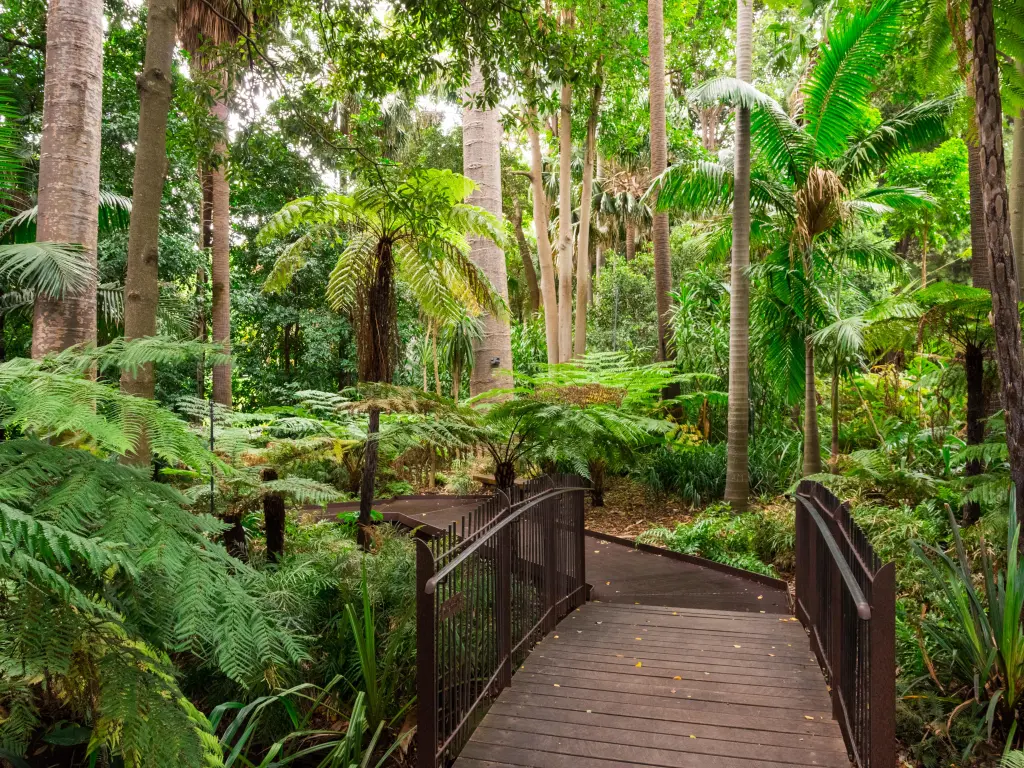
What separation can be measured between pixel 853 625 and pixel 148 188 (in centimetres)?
473

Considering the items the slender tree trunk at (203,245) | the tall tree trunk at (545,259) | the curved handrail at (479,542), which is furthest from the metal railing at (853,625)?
the slender tree trunk at (203,245)

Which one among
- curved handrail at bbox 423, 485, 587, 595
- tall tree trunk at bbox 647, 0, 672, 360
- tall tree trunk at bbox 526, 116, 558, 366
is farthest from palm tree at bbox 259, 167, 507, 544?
tall tree trunk at bbox 526, 116, 558, 366

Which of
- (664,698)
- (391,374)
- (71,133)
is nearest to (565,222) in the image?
(391,374)

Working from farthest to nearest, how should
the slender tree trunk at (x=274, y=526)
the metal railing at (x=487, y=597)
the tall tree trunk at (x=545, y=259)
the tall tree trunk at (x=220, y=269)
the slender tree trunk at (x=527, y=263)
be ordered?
the slender tree trunk at (x=527, y=263) < the tall tree trunk at (x=545, y=259) < the tall tree trunk at (x=220, y=269) < the slender tree trunk at (x=274, y=526) < the metal railing at (x=487, y=597)

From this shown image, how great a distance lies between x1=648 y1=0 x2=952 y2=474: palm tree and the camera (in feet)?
29.5

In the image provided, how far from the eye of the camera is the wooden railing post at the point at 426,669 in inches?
128

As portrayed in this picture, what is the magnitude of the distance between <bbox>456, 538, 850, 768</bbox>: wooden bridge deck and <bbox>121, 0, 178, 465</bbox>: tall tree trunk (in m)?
2.81

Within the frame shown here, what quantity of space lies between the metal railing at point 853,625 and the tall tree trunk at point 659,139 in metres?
7.38

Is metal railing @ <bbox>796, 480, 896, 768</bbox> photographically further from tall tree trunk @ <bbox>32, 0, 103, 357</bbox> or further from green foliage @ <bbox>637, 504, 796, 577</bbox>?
tall tree trunk @ <bbox>32, 0, 103, 357</bbox>

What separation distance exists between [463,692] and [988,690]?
3.04m

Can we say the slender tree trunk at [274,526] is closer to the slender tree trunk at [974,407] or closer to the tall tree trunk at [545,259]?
the slender tree trunk at [974,407]

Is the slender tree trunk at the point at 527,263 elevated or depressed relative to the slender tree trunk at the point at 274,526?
elevated

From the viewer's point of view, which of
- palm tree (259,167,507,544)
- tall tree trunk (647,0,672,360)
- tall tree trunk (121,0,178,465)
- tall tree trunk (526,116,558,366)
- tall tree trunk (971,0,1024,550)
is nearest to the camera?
tall tree trunk (121,0,178,465)

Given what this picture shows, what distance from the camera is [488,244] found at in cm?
1019
